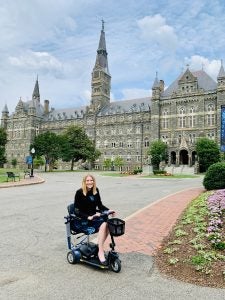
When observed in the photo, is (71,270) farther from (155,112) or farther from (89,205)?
(155,112)

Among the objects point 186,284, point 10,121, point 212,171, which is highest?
point 10,121

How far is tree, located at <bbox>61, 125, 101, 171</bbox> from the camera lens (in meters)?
75.4

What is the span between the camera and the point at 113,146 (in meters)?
91.9

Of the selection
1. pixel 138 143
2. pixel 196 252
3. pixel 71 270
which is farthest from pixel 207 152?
pixel 71 270

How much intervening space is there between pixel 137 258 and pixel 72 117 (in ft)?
324

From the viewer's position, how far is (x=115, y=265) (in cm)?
641

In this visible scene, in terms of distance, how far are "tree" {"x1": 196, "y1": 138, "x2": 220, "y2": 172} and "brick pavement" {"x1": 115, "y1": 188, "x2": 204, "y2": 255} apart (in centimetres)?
5135

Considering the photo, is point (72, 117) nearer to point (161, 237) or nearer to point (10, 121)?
point (10, 121)

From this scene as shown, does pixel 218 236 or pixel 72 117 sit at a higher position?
pixel 72 117

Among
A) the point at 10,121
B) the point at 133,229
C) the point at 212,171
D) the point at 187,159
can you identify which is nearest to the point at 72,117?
the point at 10,121

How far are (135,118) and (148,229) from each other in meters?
79.8

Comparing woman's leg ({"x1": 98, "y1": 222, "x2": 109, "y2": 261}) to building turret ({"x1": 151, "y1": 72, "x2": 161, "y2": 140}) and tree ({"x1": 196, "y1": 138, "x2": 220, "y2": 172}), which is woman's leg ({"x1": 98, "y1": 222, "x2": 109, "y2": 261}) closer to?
tree ({"x1": 196, "y1": 138, "x2": 220, "y2": 172})

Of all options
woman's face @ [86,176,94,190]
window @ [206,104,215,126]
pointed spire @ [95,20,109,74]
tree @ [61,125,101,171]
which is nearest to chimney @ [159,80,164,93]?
window @ [206,104,215,126]

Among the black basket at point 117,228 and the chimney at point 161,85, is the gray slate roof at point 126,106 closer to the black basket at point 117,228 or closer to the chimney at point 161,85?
the chimney at point 161,85
